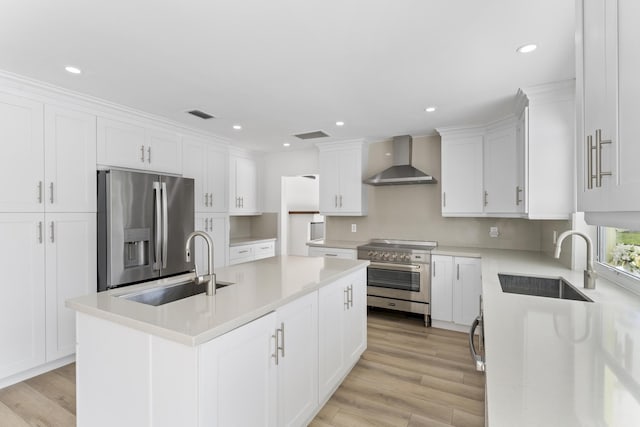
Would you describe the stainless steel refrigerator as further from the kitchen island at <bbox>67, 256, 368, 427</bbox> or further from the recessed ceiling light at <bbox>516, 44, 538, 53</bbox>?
the recessed ceiling light at <bbox>516, 44, 538, 53</bbox>

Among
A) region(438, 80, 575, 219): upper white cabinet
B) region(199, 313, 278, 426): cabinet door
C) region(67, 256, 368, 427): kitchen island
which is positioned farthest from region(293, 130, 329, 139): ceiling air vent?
region(199, 313, 278, 426): cabinet door

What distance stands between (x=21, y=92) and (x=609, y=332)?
158 inches

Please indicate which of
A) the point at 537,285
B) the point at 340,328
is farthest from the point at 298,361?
the point at 537,285

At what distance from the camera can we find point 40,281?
2549mm

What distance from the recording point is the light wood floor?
6.56 feet

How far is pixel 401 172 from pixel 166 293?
3.14 metres

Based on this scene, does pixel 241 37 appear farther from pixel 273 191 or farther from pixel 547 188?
pixel 273 191

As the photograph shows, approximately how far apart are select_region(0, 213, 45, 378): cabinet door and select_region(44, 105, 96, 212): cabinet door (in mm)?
234

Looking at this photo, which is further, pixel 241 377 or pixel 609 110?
pixel 241 377

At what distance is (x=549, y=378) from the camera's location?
0.86 m

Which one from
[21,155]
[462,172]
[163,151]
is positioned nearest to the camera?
[21,155]

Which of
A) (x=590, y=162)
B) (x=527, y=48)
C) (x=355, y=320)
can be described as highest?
(x=527, y=48)

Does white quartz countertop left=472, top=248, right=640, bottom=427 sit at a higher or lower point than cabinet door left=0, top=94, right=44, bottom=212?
lower

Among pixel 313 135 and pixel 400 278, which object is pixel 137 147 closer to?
pixel 313 135
